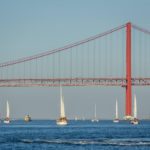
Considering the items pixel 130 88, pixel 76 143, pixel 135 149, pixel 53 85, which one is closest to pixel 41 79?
pixel 53 85

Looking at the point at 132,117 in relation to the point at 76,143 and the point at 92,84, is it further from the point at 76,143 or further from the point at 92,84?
the point at 76,143

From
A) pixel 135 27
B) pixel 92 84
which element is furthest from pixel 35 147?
pixel 135 27

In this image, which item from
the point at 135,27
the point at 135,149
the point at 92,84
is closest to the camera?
the point at 135,149

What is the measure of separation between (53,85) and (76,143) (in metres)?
Result: 59.5

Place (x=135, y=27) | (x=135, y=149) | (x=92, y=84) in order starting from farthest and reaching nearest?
(x=135, y=27) < (x=92, y=84) < (x=135, y=149)

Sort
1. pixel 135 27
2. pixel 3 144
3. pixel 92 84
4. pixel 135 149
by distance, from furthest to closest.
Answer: pixel 135 27 → pixel 92 84 → pixel 3 144 → pixel 135 149

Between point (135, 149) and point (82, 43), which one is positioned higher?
point (82, 43)

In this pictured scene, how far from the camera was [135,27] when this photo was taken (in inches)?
5468

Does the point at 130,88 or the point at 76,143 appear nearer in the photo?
the point at 76,143

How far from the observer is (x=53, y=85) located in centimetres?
13050

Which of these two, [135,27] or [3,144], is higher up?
[135,27]

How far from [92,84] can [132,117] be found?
44.4ft

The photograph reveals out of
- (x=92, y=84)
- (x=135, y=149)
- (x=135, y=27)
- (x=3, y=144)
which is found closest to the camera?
(x=135, y=149)

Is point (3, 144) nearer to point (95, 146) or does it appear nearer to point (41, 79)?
point (95, 146)
